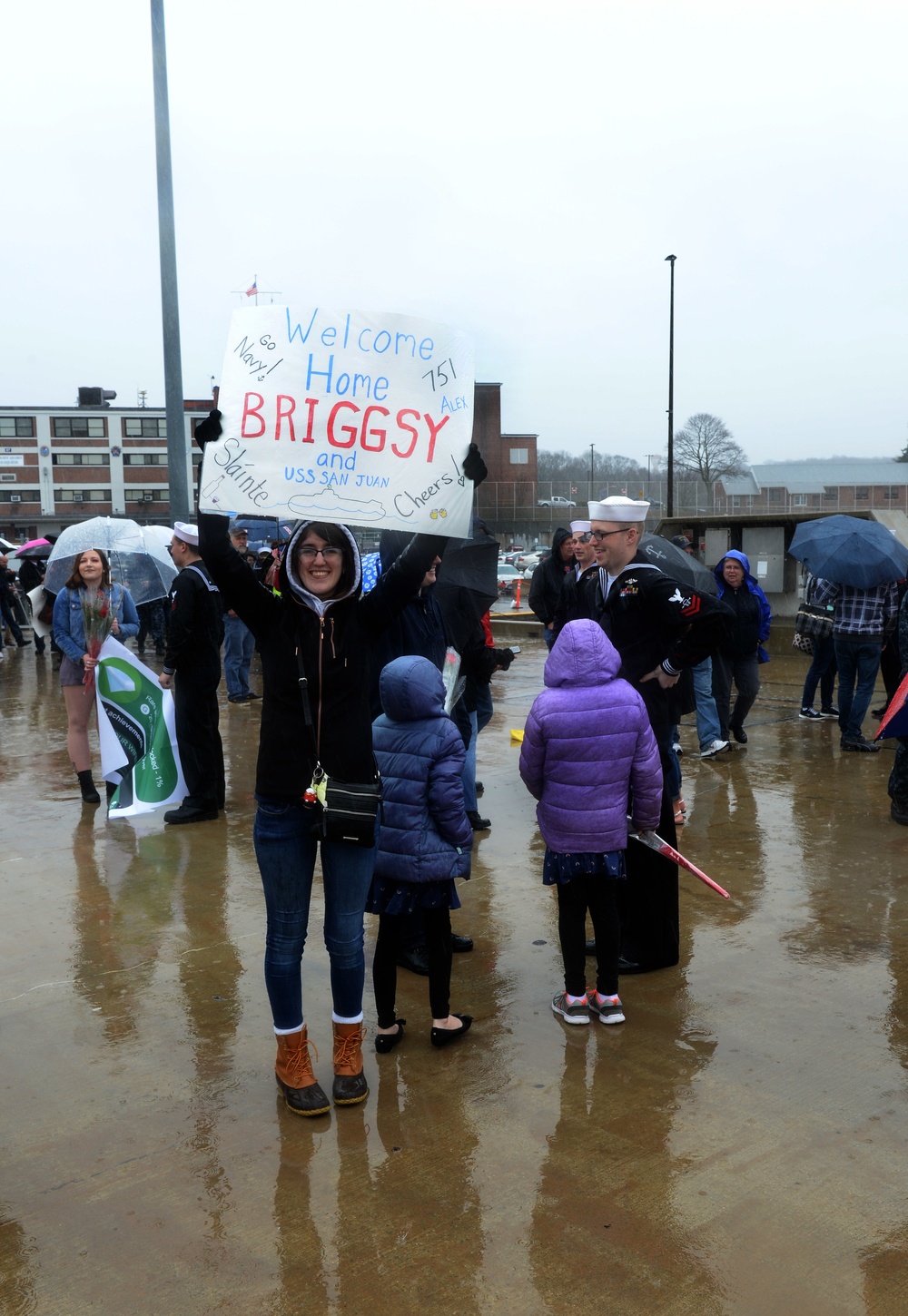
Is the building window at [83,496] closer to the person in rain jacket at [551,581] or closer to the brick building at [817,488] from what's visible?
the brick building at [817,488]

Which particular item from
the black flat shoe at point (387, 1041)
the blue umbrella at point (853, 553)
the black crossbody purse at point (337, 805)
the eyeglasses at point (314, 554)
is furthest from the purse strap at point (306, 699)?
the blue umbrella at point (853, 553)

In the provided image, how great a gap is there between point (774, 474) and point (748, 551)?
91.5m

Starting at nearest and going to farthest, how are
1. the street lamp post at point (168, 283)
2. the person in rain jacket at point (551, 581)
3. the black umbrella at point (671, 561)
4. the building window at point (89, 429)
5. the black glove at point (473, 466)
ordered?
the black glove at point (473, 466)
the black umbrella at point (671, 561)
the person in rain jacket at point (551, 581)
the street lamp post at point (168, 283)
the building window at point (89, 429)

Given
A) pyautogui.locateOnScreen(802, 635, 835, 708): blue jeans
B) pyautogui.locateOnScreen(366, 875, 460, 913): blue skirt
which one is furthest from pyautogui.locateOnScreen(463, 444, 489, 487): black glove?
pyautogui.locateOnScreen(802, 635, 835, 708): blue jeans

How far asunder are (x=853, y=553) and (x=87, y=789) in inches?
247

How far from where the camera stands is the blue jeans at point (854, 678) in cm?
943

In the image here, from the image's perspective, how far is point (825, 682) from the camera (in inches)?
433

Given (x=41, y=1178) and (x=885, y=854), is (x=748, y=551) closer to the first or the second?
(x=885, y=854)

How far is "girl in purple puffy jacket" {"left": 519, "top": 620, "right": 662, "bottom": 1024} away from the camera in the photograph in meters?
4.29

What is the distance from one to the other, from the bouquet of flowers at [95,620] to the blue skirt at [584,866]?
443 centimetres

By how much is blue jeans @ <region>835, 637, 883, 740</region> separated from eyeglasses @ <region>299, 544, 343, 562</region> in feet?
22.2

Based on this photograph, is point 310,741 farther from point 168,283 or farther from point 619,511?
point 168,283

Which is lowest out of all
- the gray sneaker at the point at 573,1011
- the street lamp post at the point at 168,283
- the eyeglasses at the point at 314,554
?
the gray sneaker at the point at 573,1011

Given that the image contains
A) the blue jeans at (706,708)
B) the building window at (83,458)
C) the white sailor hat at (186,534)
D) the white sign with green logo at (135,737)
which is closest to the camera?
the white sailor hat at (186,534)
